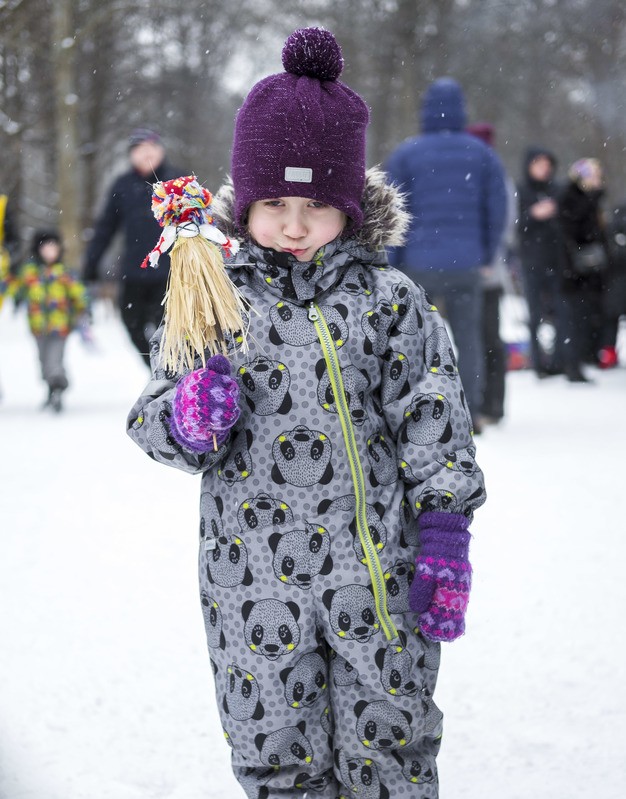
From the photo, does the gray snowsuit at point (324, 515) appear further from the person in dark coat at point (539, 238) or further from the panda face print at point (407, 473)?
the person in dark coat at point (539, 238)

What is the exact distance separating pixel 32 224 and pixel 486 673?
24.9 metres

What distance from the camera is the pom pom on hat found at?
6.97ft

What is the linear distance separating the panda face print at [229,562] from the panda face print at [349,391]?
1.06 feet

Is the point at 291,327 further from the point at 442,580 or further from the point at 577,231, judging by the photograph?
the point at 577,231

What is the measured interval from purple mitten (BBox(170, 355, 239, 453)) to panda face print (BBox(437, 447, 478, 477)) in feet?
1.43

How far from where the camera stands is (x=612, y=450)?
20.8ft

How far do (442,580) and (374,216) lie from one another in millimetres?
790

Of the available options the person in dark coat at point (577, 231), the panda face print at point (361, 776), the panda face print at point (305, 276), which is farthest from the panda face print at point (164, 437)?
the person in dark coat at point (577, 231)

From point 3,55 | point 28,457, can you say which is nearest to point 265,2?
point 3,55

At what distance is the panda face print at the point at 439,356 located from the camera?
2.13m

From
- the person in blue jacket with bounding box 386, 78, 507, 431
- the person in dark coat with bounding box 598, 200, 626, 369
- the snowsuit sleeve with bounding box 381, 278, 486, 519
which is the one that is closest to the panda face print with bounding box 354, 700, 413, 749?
the snowsuit sleeve with bounding box 381, 278, 486, 519

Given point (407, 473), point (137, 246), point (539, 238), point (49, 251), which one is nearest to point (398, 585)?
point (407, 473)

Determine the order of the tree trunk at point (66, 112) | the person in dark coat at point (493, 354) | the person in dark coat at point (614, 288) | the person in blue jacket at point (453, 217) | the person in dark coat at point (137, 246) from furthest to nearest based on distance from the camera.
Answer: the tree trunk at point (66, 112), the person in dark coat at point (614, 288), the person in dark coat at point (137, 246), the person in dark coat at point (493, 354), the person in blue jacket at point (453, 217)

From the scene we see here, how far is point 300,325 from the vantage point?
82.0 inches
